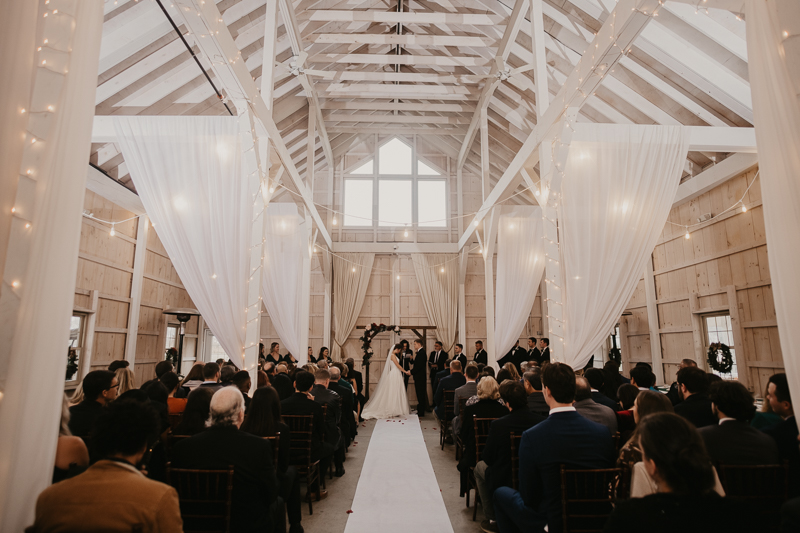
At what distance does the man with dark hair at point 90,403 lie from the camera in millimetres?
2607

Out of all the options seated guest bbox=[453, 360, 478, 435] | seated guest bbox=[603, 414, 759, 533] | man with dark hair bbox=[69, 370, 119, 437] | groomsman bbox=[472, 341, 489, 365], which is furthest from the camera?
groomsman bbox=[472, 341, 489, 365]

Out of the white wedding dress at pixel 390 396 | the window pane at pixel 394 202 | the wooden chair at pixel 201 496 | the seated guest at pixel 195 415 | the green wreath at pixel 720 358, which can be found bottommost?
the white wedding dress at pixel 390 396

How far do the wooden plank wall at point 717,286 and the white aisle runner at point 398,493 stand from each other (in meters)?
4.25

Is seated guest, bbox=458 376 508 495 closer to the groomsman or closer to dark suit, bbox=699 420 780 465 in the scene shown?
dark suit, bbox=699 420 780 465

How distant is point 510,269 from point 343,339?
16.7ft

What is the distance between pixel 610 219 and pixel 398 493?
10.3ft

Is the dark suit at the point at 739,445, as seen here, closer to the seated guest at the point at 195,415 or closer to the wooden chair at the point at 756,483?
the wooden chair at the point at 756,483

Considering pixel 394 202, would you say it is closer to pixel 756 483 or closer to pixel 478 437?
pixel 478 437

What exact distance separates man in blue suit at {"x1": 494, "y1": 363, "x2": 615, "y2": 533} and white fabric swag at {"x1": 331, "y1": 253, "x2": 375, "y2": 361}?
354 inches

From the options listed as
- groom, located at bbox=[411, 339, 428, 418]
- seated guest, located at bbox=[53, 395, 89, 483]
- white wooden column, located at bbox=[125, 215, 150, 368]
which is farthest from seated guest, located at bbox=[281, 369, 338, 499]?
groom, located at bbox=[411, 339, 428, 418]

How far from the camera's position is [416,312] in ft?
37.8

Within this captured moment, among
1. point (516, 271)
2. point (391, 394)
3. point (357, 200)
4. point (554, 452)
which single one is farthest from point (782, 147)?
point (357, 200)

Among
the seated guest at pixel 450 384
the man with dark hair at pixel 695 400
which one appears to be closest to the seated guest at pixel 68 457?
the man with dark hair at pixel 695 400

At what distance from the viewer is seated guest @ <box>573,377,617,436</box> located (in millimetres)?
3037
